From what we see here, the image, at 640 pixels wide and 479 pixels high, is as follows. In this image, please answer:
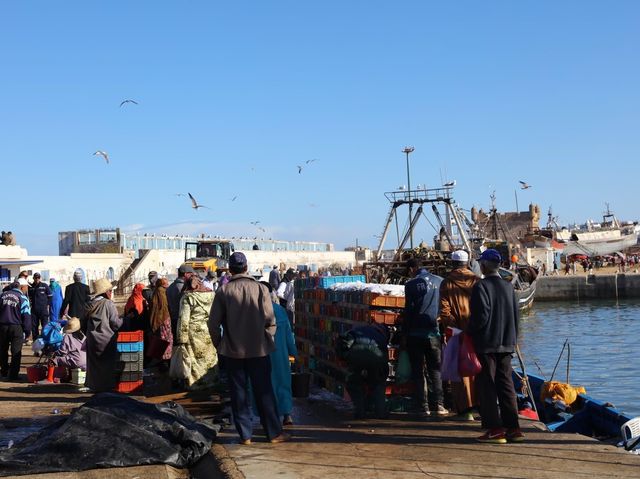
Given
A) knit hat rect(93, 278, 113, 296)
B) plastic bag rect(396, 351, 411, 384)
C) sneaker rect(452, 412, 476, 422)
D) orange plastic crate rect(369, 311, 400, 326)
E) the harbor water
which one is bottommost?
the harbor water

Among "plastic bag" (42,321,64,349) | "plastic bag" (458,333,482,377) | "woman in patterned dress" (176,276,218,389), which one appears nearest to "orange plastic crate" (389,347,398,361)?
"plastic bag" (458,333,482,377)

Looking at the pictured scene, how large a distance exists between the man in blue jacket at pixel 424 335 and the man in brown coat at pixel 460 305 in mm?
254

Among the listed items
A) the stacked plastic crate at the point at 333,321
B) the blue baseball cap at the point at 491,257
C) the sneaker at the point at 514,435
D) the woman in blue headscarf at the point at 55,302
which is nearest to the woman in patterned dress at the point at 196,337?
the stacked plastic crate at the point at 333,321

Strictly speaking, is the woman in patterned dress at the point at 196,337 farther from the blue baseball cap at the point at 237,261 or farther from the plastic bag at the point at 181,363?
the blue baseball cap at the point at 237,261

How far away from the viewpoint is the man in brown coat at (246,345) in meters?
7.00

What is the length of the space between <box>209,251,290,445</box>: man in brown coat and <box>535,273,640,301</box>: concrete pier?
46.0 metres

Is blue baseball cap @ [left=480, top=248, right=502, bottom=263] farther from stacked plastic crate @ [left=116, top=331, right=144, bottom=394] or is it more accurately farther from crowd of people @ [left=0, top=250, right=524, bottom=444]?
stacked plastic crate @ [left=116, top=331, right=144, bottom=394]

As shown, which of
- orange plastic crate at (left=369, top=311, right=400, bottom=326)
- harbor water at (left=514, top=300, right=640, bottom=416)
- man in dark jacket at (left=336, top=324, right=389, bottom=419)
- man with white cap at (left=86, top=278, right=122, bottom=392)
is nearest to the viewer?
man in dark jacket at (left=336, top=324, right=389, bottom=419)

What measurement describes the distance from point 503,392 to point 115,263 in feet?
143

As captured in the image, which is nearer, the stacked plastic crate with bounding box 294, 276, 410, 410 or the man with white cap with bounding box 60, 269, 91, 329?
the stacked plastic crate with bounding box 294, 276, 410, 410

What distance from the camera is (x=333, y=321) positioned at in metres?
9.88

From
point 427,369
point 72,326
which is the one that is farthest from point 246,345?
point 72,326

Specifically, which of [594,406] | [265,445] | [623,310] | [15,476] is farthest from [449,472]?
[623,310]

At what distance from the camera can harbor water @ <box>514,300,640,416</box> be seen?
1751cm
